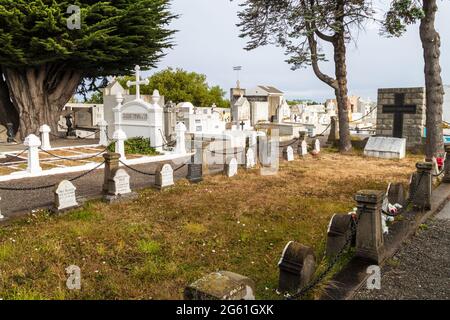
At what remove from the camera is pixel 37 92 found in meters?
20.2

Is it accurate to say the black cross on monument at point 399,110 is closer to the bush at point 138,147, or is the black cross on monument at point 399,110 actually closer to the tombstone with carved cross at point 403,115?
the tombstone with carved cross at point 403,115

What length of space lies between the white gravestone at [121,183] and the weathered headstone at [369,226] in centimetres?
527

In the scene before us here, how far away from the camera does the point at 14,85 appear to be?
65.5 ft

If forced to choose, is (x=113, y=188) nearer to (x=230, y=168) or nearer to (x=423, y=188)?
(x=230, y=168)

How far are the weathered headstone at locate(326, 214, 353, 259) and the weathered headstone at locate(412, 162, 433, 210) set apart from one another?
10.8ft

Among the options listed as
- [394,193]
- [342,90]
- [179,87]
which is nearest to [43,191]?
[394,193]

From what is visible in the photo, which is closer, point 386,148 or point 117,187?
point 117,187

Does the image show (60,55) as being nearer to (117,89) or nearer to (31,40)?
(31,40)

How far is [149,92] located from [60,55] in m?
31.1

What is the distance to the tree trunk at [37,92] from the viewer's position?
65.1 feet

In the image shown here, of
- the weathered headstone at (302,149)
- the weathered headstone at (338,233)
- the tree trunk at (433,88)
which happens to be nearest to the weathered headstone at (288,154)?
the weathered headstone at (302,149)

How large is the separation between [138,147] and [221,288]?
1333 centimetres

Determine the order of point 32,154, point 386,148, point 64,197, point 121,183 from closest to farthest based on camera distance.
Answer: point 64,197, point 121,183, point 32,154, point 386,148

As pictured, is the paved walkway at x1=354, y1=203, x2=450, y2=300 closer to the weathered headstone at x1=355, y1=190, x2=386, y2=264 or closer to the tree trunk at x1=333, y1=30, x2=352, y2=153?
the weathered headstone at x1=355, y1=190, x2=386, y2=264
